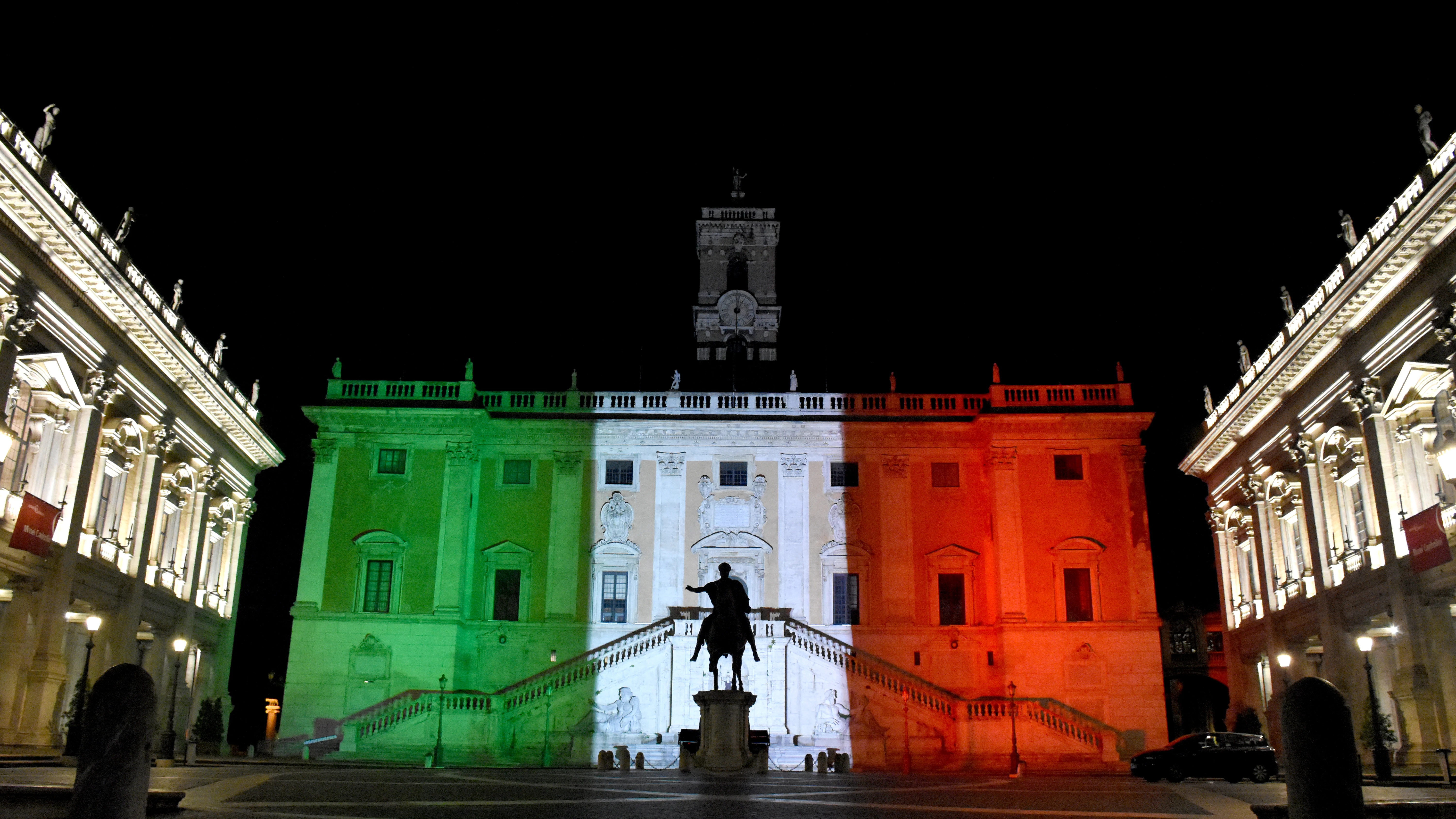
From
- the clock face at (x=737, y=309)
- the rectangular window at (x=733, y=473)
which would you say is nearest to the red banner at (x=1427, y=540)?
the rectangular window at (x=733, y=473)

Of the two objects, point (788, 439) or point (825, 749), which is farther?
point (788, 439)

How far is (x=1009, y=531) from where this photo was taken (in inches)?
1695

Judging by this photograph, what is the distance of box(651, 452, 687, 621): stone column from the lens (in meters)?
43.3

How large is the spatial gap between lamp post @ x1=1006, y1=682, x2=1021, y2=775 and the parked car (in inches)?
129

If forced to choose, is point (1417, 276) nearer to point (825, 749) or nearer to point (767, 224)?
point (825, 749)

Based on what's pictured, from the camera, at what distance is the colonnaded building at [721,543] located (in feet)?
135

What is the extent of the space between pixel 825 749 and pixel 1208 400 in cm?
2087

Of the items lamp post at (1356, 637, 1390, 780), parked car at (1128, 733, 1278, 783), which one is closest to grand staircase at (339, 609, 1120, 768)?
parked car at (1128, 733, 1278, 783)

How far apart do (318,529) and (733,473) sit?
1639 cm

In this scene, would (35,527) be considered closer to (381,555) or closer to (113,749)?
(381,555)

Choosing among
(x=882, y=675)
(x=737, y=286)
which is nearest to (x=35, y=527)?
(x=882, y=675)

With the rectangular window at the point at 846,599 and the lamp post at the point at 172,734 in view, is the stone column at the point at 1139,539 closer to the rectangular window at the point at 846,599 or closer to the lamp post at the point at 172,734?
the rectangular window at the point at 846,599

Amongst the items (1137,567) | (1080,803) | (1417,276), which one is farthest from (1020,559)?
(1080,803)

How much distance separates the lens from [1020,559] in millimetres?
42719
